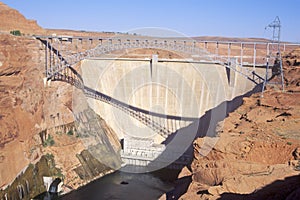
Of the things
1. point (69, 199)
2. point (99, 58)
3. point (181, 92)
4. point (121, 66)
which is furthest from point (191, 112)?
point (69, 199)

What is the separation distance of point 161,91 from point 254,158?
61.8ft

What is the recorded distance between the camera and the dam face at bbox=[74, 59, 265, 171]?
2875cm

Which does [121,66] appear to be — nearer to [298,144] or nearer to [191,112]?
[191,112]

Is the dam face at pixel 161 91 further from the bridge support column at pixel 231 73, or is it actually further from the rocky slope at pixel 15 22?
the rocky slope at pixel 15 22

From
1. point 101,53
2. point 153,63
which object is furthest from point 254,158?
point 101,53

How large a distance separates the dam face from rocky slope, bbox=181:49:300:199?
10669 mm

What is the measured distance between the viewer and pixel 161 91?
31.0 meters

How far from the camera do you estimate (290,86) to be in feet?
70.4

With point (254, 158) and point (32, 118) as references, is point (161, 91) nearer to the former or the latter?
point (32, 118)

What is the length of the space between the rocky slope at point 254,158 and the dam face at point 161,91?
10669mm

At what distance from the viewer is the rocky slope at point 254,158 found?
10211 millimetres

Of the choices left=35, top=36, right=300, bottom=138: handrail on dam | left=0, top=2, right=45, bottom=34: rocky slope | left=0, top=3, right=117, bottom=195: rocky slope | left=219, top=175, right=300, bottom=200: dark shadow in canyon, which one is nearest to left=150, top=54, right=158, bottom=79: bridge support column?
left=35, top=36, right=300, bottom=138: handrail on dam

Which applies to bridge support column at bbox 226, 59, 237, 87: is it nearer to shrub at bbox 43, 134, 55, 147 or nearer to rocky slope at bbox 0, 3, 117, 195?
rocky slope at bbox 0, 3, 117, 195

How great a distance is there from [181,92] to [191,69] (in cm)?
204
